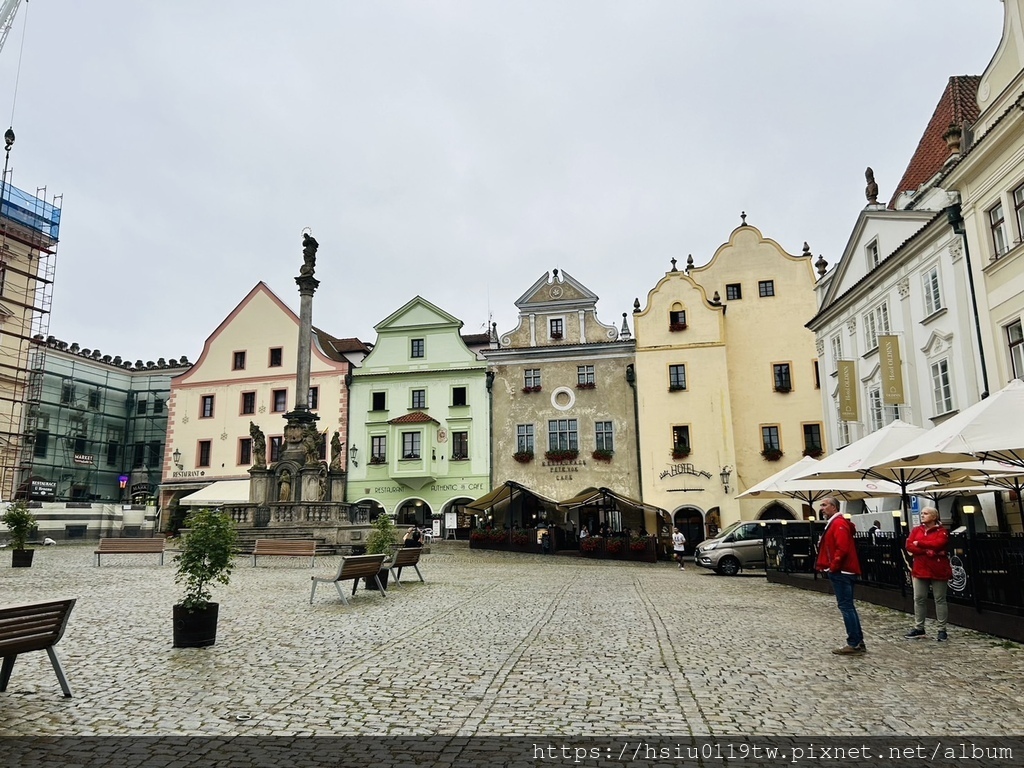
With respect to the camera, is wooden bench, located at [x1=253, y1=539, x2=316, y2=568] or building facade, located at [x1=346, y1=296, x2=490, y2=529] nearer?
wooden bench, located at [x1=253, y1=539, x2=316, y2=568]

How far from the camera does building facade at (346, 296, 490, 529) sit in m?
42.2

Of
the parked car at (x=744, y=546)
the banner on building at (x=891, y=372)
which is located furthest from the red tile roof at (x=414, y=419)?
the banner on building at (x=891, y=372)

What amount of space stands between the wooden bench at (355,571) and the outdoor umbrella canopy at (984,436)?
9.39 metres

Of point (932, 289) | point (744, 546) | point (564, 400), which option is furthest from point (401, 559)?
point (564, 400)

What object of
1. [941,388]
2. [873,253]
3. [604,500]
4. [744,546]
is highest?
[873,253]

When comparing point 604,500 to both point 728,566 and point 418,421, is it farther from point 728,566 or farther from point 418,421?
point 728,566

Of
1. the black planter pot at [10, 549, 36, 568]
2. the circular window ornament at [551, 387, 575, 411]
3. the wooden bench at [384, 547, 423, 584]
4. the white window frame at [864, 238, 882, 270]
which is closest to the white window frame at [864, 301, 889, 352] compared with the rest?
the white window frame at [864, 238, 882, 270]

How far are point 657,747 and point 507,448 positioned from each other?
1434 inches

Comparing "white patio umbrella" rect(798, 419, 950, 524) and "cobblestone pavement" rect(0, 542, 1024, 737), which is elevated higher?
"white patio umbrella" rect(798, 419, 950, 524)

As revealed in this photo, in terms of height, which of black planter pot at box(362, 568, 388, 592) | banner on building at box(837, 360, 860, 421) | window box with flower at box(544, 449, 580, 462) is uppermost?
banner on building at box(837, 360, 860, 421)

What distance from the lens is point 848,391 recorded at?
27500 mm

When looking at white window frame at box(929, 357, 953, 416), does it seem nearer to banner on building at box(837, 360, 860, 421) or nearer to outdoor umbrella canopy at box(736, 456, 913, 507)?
banner on building at box(837, 360, 860, 421)

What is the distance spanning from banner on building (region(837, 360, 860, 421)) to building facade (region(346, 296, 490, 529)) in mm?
19972

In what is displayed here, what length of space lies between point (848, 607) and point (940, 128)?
24.8 meters
